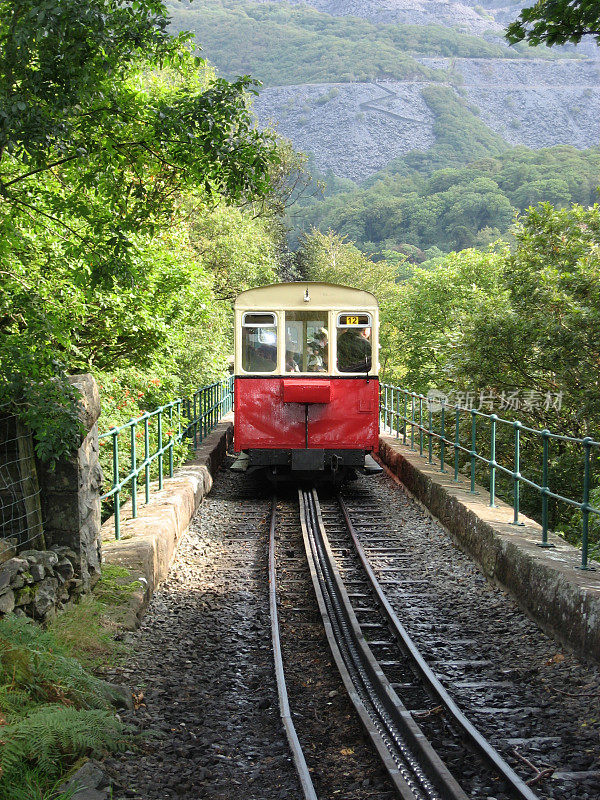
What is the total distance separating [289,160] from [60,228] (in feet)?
121

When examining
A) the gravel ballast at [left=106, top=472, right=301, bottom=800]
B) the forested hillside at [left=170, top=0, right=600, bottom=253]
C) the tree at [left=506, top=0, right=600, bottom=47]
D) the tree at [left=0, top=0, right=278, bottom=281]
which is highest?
the forested hillside at [left=170, top=0, right=600, bottom=253]

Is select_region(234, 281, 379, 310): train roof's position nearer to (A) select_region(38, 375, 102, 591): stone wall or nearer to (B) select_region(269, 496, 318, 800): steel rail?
(B) select_region(269, 496, 318, 800): steel rail

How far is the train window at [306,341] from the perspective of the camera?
1180 cm

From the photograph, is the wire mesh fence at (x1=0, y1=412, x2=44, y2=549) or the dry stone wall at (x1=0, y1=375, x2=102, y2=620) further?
the wire mesh fence at (x1=0, y1=412, x2=44, y2=549)

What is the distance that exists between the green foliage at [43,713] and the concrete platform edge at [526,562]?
122 inches

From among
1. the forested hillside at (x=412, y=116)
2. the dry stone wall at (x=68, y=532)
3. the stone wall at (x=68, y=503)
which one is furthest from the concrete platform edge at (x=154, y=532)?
the forested hillside at (x=412, y=116)

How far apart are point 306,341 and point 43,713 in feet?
28.1

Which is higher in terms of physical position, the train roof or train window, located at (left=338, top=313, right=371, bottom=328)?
the train roof

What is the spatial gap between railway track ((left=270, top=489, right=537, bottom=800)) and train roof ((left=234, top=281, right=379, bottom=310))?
165 inches

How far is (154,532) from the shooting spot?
751 cm

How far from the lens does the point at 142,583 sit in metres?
6.36

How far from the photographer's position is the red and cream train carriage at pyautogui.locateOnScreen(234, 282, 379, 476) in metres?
11.7

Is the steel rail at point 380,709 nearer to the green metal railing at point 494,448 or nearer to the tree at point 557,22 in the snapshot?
the green metal railing at point 494,448

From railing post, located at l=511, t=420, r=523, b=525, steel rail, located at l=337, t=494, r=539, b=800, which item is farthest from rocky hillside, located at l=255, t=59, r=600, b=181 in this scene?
steel rail, located at l=337, t=494, r=539, b=800
